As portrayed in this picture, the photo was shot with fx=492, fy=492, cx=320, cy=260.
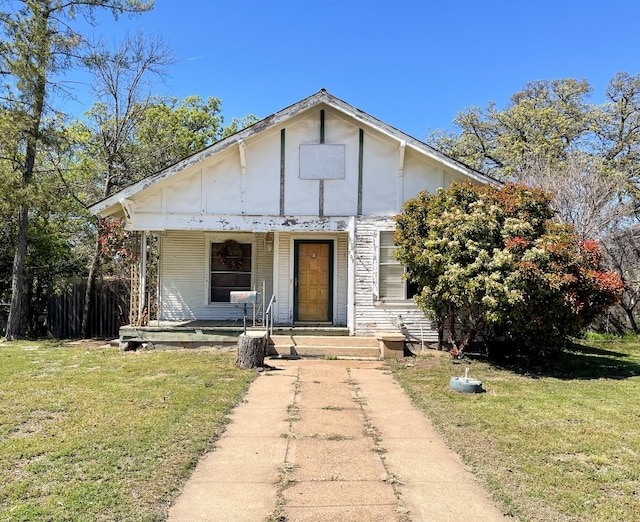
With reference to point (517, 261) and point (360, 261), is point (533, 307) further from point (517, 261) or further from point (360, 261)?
point (360, 261)

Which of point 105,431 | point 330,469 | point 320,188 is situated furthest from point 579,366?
point 105,431

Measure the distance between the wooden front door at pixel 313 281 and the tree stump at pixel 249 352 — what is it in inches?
157

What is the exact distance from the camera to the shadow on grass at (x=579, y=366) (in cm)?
934

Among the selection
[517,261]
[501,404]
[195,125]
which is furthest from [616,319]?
[195,125]

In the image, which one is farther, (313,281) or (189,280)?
(189,280)

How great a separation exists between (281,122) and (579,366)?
8.54 m

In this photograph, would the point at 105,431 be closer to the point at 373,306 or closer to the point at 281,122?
the point at 373,306

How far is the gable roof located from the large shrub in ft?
4.66

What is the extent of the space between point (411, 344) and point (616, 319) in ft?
27.3

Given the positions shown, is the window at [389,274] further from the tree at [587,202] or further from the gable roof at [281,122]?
the tree at [587,202]

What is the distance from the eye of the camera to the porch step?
10.6 meters

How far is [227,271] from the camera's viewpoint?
1387 cm

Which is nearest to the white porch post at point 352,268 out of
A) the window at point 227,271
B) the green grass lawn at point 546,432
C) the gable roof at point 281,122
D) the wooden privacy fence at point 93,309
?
the green grass lawn at point 546,432

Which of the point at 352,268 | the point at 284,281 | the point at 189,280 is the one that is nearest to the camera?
the point at 352,268
